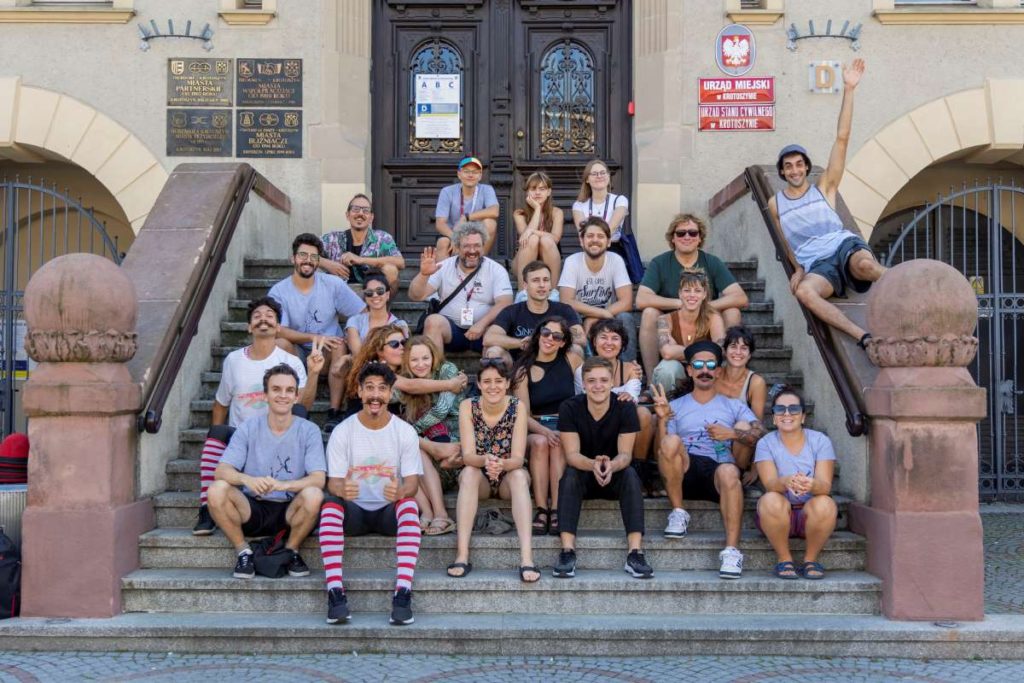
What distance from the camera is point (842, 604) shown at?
18.9ft

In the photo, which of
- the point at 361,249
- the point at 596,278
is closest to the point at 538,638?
the point at 596,278

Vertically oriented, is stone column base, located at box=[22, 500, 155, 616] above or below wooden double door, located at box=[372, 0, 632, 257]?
below

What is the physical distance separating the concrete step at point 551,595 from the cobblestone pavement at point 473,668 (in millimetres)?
392

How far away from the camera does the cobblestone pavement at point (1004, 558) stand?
613 centimetres

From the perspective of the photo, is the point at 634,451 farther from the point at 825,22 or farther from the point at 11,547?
the point at 825,22

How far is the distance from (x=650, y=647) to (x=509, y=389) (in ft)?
6.25

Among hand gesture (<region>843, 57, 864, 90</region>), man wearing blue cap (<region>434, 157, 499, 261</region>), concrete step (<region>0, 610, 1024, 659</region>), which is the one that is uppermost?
hand gesture (<region>843, 57, 864, 90</region>)

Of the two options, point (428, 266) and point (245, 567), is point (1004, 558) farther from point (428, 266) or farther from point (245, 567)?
point (245, 567)

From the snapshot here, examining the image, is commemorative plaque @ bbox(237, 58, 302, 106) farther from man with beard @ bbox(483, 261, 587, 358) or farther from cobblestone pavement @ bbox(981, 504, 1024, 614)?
cobblestone pavement @ bbox(981, 504, 1024, 614)

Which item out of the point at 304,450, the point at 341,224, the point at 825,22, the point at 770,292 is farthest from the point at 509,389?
the point at 825,22

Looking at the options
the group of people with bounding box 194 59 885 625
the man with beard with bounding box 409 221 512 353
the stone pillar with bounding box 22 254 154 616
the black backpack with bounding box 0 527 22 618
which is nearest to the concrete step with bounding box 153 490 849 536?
the group of people with bounding box 194 59 885 625

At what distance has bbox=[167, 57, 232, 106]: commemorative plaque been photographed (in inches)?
418

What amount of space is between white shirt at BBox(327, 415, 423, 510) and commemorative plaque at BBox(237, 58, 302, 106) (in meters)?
5.72

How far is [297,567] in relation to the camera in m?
5.86
